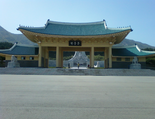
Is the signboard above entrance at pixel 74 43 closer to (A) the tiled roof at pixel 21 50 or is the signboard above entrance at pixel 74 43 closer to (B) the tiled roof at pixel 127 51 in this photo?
(A) the tiled roof at pixel 21 50

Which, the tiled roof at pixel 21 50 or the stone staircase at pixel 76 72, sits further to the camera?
the tiled roof at pixel 21 50

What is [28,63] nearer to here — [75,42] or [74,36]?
[75,42]

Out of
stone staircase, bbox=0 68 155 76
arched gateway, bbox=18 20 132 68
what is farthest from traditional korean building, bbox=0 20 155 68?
stone staircase, bbox=0 68 155 76

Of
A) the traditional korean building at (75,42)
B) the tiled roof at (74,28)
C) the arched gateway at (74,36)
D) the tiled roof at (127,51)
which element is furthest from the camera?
the tiled roof at (127,51)

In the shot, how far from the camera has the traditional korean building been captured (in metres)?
21.7

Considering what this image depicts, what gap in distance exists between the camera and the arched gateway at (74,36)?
69.5 feet

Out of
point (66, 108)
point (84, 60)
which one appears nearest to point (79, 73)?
point (66, 108)

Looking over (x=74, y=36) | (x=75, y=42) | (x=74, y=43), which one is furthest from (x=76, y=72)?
(x=75, y=42)

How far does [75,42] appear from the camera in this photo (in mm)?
23016

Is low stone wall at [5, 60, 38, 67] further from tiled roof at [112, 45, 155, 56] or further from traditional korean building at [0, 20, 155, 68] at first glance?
tiled roof at [112, 45, 155, 56]

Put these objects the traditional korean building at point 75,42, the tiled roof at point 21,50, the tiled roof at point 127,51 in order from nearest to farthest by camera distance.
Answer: the traditional korean building at point 75,42 → the tiled roof at point 127,51 → the tiled roof at point 21,50

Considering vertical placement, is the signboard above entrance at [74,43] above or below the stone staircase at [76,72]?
above

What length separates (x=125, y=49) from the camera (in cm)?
2575

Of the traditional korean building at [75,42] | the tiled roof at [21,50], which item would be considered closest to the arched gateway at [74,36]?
the traditional korean building at [75,42]
